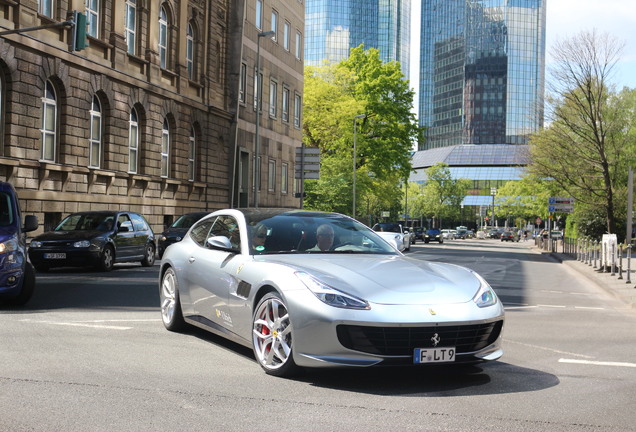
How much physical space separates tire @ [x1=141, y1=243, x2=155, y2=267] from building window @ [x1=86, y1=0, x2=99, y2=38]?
10.9 m

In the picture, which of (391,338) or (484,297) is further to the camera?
(484,297)

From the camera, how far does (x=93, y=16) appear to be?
1174 inches

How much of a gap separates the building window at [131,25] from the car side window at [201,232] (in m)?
25.0

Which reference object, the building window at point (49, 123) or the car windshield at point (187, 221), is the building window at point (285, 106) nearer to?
the building window at point (49, 123)

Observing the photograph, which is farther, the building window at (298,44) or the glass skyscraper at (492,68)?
the glass skyscraper at (492,68)

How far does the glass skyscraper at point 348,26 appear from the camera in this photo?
178 m

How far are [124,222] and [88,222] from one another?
2.90 ft

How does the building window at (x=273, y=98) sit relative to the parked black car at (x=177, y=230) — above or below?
above

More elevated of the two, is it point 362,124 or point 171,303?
point 362,124

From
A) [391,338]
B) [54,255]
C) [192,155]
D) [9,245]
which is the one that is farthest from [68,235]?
[192,155]

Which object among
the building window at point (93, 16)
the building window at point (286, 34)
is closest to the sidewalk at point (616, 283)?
the building window at point (93, 16)

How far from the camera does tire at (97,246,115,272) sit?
62.2 ft

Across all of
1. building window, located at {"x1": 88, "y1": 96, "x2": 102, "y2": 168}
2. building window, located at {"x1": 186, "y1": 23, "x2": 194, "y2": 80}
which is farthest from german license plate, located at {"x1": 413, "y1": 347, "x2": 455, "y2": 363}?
building window, located at {"x1": 186, "y1": 23, "x2": 194, "y2": 80}

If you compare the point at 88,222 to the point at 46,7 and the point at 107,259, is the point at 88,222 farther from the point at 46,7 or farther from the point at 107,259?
the point at 46,7
